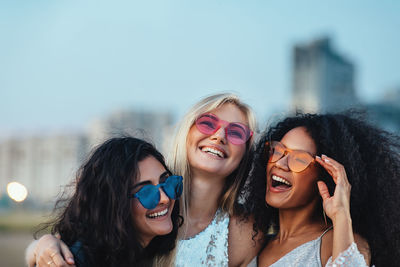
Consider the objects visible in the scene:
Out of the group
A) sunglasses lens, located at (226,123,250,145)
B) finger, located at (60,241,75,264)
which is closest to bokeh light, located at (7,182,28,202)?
sunglasses lens, located at (226,123,250,145)

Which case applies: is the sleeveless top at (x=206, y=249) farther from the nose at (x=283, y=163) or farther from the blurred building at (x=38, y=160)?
the blurred building at (x=38, y=160)

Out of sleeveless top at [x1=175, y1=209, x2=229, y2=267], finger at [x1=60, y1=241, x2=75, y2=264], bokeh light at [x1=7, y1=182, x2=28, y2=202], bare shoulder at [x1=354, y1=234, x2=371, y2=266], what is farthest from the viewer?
bokeh light at [x1=7, y1=182, x2=28, y2=202]

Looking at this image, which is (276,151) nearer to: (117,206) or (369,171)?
(369,171)

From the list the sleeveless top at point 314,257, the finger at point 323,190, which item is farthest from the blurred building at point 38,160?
the finger at point 323,190

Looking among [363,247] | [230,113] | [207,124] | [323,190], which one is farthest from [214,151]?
[363,247]

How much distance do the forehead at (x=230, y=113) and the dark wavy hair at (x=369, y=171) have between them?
564mm

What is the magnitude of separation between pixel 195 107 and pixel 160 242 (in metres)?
1.30

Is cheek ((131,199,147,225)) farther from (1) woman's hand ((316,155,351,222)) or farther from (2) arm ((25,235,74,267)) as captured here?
(1) woman's hand ((316,155,351,222))

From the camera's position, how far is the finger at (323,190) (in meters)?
3.36

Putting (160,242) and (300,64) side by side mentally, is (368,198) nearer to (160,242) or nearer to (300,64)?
(160,242)

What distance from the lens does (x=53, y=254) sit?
9.14 ft

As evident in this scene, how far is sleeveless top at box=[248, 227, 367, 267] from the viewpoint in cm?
299

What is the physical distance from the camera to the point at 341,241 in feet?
10.0

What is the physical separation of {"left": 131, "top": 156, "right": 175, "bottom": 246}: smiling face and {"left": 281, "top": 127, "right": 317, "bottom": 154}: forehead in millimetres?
1056
